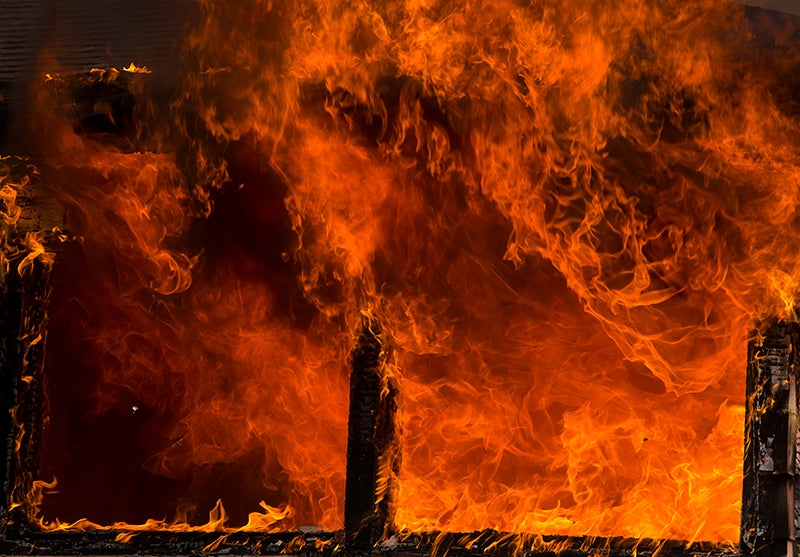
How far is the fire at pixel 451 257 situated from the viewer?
5465 millimetres

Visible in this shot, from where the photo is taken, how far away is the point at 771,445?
4414 millimetres

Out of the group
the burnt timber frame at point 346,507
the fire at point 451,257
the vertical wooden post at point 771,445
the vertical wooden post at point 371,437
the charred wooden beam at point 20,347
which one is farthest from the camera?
the fire at point 451,257

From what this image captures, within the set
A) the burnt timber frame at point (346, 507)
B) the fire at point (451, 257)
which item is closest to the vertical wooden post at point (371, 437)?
the burnt timber frame at point (346, 507)

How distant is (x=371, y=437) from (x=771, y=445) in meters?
2.06

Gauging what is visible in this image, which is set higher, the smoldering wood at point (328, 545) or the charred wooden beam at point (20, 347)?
the charred wooden beam at point (20, 347)

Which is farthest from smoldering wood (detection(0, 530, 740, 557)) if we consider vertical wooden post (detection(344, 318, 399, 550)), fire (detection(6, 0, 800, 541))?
fire (detection(6, 0, 800, 541))

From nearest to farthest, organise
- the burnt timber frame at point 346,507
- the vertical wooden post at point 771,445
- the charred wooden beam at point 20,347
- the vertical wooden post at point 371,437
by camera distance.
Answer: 1. the vertical wooden post at point 771,445
2. the burnt timber frame at point 346,507
3. the vertical wooden post at point 371,437
4. the charred wooden beam at point 20,347

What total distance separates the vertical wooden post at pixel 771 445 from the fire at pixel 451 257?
0.22 meters

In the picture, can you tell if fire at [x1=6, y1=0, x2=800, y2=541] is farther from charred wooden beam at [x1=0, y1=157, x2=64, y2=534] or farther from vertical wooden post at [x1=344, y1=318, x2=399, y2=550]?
charred wooden beam at [x1=0, y1=157, x2=64, y2=534]

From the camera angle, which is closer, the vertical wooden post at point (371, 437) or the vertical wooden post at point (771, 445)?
the vertical wooden post at point (771, 445)

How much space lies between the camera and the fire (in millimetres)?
5465

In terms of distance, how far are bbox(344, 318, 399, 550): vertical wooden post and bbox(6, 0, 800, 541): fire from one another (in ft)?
0.52

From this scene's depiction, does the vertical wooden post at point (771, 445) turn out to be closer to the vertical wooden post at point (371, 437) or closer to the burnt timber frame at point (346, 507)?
the burnt timber frame at point (346, 507)

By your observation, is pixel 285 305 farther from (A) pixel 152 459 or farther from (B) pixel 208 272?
(A) pixel 152 459
